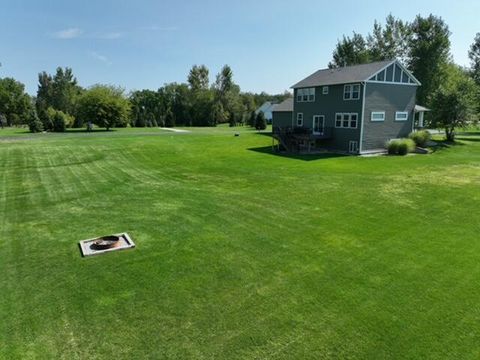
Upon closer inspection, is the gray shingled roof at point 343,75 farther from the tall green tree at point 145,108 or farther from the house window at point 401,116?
the tall green tree at point 145,108

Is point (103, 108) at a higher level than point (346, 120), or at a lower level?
higher

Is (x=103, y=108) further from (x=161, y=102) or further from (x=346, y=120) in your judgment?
(x=346, y=120)

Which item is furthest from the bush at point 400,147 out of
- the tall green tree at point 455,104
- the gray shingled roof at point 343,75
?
the tall green tree at point 455,104

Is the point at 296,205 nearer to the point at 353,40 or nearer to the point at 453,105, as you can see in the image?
the point at 453,105

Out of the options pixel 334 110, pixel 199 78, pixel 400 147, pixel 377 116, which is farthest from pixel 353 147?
pixel 199 78

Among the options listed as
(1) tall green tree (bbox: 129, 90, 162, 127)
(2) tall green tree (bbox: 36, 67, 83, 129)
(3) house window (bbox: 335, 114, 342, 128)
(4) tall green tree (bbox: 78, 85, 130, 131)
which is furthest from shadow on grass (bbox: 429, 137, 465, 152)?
(2) tall green tree (bbox: 36, 67, 83, 129)

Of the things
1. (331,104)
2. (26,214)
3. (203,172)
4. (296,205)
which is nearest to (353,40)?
(331,104)

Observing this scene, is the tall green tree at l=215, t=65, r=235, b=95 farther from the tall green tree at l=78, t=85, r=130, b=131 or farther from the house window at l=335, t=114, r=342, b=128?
the house window at l=335, t=114, r=342, b=128

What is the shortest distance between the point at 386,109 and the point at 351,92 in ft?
10.2

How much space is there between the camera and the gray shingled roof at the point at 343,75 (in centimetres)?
2469

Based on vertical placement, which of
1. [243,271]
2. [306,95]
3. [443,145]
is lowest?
[243,271]

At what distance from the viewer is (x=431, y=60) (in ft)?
142

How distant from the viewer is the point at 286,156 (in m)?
23.2

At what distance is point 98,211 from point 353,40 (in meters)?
53.4
